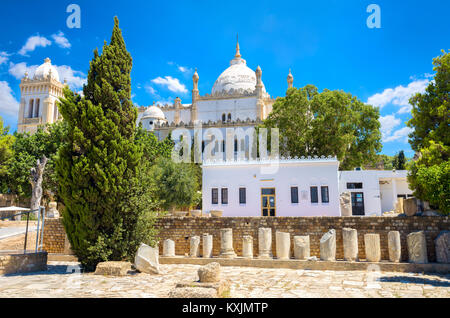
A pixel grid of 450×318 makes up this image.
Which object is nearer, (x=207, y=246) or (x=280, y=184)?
(x=207, y=246)

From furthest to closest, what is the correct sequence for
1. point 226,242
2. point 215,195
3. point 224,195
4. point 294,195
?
1. point 215,195
2. point 224,195
3. point 294,195
4. point 226,242

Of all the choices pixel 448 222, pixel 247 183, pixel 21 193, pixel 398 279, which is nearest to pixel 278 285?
pixel 398 279

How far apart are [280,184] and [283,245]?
757 cm

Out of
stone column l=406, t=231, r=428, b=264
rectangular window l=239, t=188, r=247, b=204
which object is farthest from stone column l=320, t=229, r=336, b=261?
rectangular window l=239, t=188, r=247, b=204

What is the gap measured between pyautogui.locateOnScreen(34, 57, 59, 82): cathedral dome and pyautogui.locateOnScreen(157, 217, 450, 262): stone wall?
53.1 metres

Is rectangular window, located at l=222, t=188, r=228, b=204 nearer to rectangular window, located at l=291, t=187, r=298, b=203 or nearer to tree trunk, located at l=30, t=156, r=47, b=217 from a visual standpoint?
rectangular window, located at l=291, t=187, r=298, b=203

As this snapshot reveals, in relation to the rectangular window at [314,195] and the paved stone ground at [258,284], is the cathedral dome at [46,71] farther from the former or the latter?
the paved stone ground at [258,284]

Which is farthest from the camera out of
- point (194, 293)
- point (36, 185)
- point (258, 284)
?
point (36, 185)

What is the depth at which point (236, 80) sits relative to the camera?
44.9 m

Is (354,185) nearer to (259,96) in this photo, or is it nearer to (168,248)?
(168,248)

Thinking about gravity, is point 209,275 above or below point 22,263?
above

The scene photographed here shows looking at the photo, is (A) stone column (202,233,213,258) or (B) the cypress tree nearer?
(B) the cypress tree

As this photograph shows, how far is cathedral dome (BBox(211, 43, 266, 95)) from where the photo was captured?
43.9 metres

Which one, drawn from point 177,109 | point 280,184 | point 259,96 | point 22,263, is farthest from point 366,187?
point 177,109
